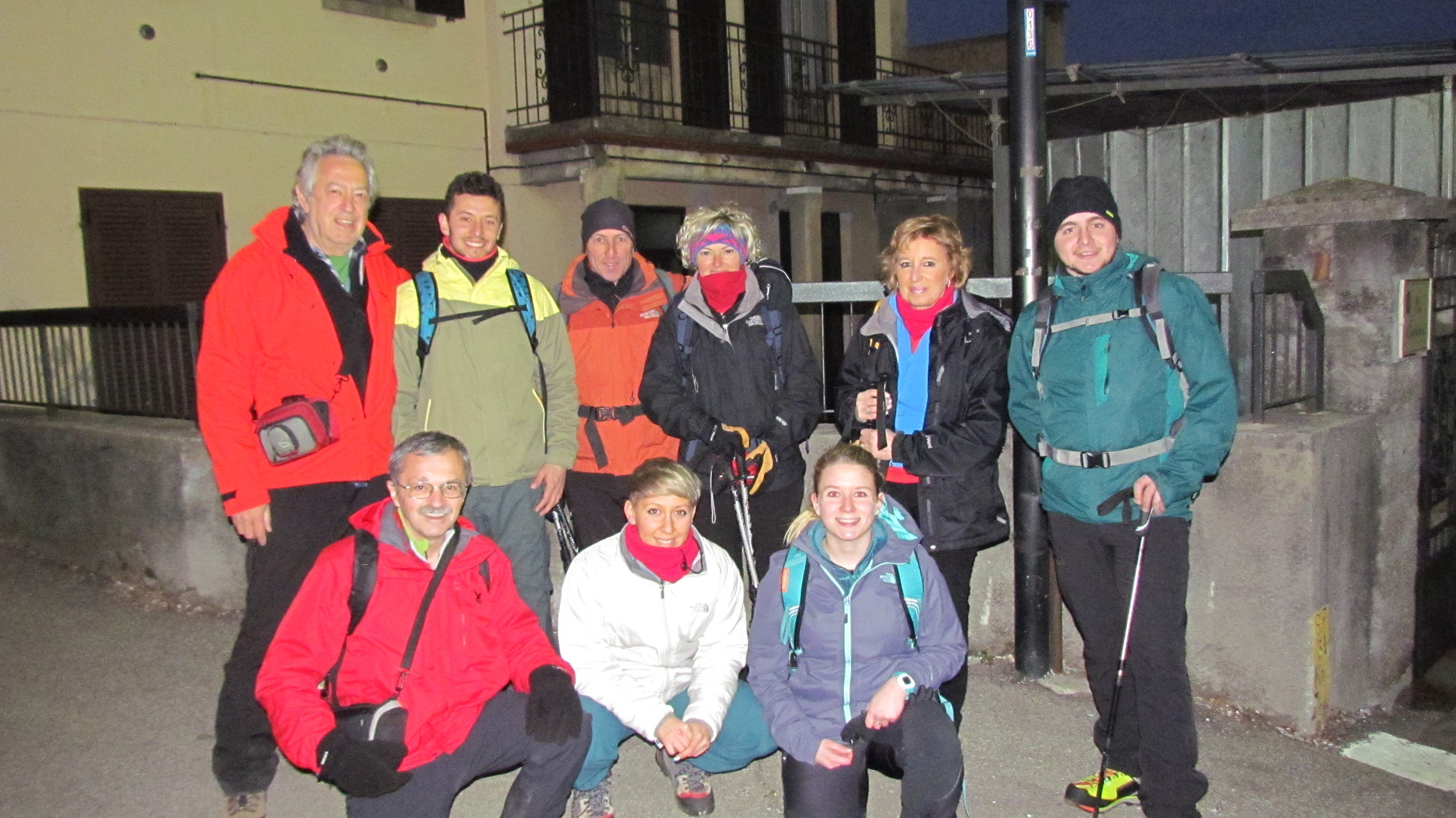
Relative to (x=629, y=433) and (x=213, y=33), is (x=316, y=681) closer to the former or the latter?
(x=629, y=433)

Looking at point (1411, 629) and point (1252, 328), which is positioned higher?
point (1252, 328)

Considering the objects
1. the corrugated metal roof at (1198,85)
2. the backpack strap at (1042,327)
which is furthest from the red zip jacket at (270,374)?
the corrugated metal roof at (1198,85)

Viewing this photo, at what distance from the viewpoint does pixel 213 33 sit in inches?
380

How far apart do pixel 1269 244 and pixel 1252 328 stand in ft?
3.29

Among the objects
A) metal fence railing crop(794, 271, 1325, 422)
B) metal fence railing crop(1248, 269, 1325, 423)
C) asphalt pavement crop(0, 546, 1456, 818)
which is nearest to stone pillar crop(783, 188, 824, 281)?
metal fence railing crop(794, 271, 1325, 422)

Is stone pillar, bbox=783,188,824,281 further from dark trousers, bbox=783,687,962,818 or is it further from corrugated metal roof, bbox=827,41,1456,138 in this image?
dark trousers, bbox=783,687,962,818

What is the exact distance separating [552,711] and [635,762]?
103cm

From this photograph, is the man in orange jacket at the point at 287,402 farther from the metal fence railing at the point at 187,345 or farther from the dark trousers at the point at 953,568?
the metal fence railing at the point at 187,345

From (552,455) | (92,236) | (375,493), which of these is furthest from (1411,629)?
(92,236)

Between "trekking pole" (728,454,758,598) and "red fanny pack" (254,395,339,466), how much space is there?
1393 mm

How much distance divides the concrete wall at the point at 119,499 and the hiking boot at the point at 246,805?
244cm

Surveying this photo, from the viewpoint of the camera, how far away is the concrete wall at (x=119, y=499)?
18.8ft

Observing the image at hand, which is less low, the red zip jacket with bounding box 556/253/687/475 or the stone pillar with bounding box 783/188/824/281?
the stone pillar with bounding box 783/188/824/281

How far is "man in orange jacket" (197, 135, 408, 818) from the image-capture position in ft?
10.5
